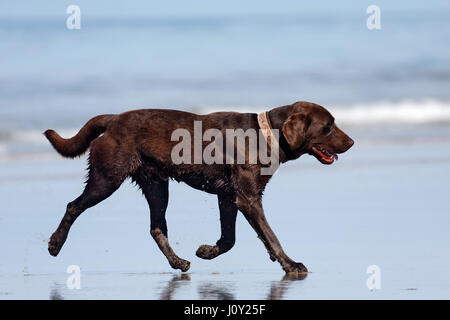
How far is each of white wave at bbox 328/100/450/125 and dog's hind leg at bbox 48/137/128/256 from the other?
1109 cm

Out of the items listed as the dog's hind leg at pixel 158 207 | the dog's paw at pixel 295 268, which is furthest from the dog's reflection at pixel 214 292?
the dog's hind leg at pixel 158 207

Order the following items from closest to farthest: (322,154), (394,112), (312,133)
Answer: (312,133) → (322,154) → (394,112)

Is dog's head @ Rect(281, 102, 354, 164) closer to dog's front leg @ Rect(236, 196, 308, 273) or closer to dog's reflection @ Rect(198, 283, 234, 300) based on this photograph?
dog's front leg @ Rect(236, 196, 308, 273)

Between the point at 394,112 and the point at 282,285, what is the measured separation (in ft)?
43.3

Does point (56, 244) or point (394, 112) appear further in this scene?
point (394, 112)

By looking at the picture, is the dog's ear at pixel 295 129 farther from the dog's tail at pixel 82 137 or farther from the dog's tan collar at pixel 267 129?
the dog's tail at pixel 82 137

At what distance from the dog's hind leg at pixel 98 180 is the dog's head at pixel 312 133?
121 cm

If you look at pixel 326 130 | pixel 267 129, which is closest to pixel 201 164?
pixel 267 129

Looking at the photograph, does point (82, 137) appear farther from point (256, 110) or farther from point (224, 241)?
point (256, 110)

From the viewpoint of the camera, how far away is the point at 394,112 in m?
19.3

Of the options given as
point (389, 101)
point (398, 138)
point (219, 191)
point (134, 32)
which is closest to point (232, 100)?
point (389, 101)

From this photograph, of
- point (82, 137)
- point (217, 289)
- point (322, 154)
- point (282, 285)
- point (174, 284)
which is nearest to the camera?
point (217, 289)
